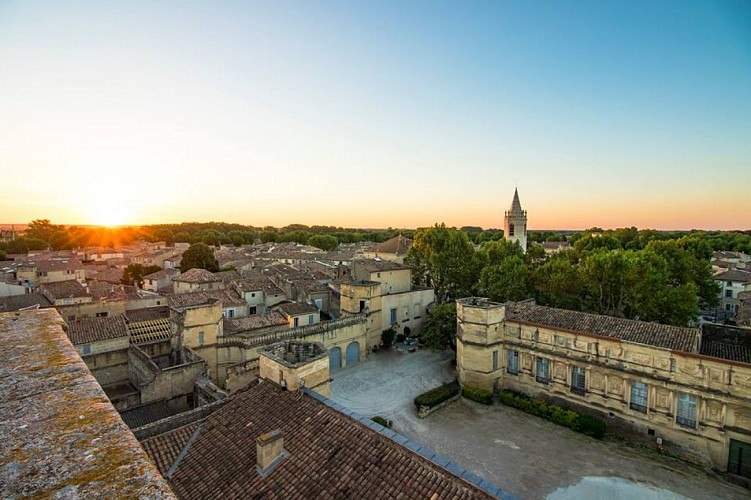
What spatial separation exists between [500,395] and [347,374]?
12.9 meters

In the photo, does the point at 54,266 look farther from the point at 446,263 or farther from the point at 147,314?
the point at 446,263

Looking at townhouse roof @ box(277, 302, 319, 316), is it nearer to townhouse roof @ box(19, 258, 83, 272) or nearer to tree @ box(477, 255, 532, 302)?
tree @ box(477, 255, 532, 302)

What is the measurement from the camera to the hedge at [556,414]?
2524cm

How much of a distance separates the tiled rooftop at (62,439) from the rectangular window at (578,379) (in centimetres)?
2916

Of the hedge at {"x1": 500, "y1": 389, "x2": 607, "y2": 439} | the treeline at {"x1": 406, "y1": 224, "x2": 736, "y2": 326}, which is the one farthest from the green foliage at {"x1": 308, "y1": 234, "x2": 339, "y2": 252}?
the hedge at {"x1": 500, "y1": 389, "x2": 607, "y2": 439}

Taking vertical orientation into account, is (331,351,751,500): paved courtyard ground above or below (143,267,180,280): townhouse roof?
below

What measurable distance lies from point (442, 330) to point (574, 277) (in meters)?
16.0

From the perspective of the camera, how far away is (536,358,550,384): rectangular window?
2895 cm

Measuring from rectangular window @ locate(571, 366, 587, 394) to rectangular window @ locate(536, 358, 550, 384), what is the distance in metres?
1.79

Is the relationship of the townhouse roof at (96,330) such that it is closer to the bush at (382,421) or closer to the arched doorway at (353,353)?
the arched doorway at (353,353)

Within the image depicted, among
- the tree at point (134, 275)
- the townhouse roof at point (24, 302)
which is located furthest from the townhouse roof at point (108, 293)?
the tree at point (134, 275)

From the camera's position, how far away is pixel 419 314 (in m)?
47.5


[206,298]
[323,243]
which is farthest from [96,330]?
[323,243]

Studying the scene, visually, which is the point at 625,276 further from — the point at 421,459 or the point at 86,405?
the point at 86,405
